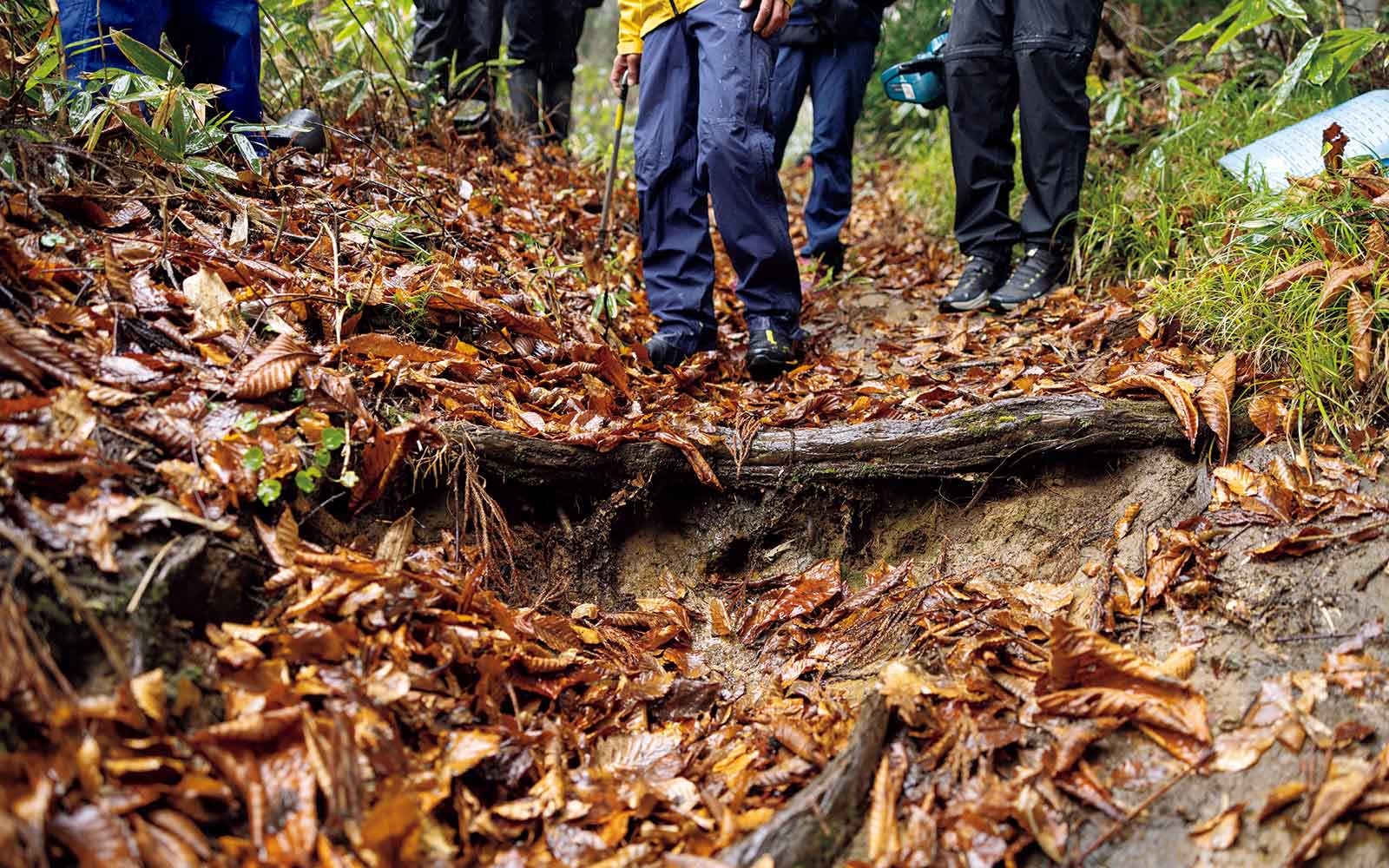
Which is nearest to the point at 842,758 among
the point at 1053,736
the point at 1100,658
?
the point at 1053,736

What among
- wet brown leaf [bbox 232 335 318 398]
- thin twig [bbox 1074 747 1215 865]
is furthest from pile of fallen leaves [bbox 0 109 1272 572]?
thin twig [bbox 1074 747 1215 865]

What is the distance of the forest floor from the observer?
1.53 m

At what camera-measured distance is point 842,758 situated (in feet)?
5.70

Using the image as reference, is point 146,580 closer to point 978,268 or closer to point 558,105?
point 978,268

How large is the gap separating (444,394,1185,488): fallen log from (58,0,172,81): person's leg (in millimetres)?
1925

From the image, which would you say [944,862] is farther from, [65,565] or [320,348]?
[320,348]

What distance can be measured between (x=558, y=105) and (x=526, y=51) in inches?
15.1

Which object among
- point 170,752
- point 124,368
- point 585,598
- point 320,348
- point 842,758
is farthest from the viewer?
point 585,598

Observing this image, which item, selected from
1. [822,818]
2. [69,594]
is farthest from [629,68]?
[822,818]

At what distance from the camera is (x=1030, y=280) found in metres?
3.81

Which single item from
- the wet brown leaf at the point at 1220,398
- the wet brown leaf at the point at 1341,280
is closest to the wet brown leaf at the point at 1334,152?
the wet brown leaf at the point at 1341,280

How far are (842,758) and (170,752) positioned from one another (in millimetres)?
1231

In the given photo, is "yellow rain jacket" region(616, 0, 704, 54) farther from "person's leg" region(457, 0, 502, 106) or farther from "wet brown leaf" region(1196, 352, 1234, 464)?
"wet brown leaf" region(1196, 352, 1234, 464)

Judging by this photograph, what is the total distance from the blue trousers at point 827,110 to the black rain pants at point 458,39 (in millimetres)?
1660
